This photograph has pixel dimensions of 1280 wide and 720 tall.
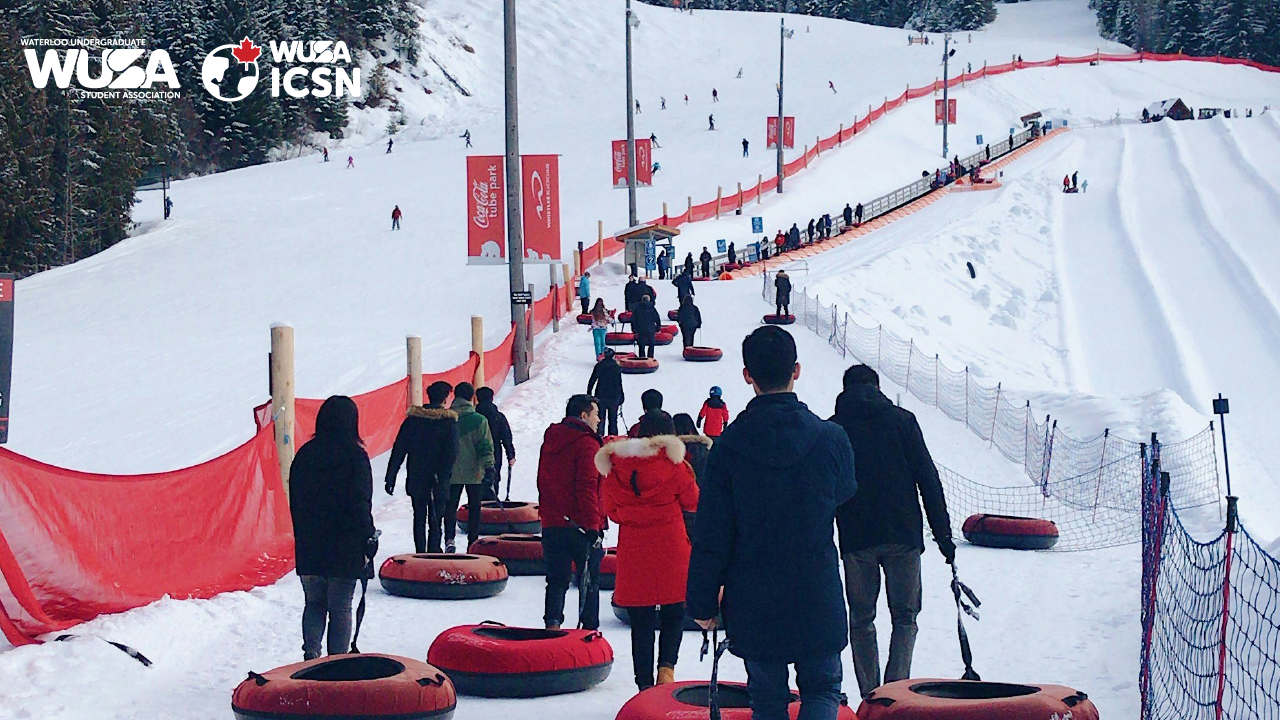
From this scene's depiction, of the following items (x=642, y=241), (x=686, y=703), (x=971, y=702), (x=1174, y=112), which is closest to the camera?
(x=971, y=702)

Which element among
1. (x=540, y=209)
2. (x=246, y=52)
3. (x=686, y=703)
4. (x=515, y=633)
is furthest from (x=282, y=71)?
(x=686, y=703)

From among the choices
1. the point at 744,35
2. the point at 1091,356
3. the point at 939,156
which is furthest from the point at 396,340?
the point at 744,35

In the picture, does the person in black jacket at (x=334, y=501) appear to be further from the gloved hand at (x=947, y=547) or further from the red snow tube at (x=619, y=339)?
the red snow tube at (x=619, y=339)

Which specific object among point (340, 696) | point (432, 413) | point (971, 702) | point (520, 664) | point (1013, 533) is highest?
point (432, 413)

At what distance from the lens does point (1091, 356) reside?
3312 centimetres

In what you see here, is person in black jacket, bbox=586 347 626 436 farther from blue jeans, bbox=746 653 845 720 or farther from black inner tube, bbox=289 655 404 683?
blue jeans, bbox=746 653 845 720

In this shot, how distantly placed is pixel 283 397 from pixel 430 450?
→ 5.52 ft

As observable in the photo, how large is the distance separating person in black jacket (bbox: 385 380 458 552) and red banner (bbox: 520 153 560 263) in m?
12.8

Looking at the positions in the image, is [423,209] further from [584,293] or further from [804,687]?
[804,687]

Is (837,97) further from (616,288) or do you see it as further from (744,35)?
(616,288)

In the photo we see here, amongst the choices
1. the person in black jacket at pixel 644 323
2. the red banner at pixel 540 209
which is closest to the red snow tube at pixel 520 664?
the red banner at pixel 540 209

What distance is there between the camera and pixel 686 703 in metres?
6.08

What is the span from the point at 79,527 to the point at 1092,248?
4124 cm

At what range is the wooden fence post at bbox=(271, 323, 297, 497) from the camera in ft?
38.2
